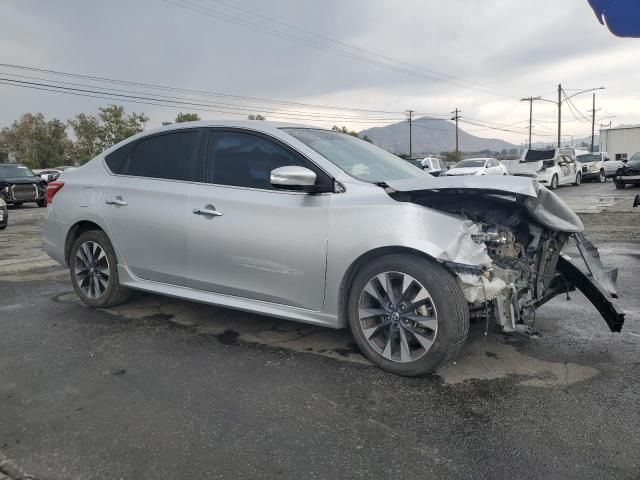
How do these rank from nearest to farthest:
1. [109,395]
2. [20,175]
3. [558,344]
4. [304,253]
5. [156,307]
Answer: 1. [109,395]
2. [304,253]
3. [558,344]
4. [156,307]
5. [20,175]

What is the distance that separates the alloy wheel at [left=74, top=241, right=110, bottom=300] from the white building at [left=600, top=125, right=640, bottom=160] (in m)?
43.2

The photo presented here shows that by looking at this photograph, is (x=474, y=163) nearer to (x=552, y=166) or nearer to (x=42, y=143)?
(x=552, y=166)

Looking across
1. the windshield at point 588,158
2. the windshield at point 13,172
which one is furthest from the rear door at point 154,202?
the windshield at point 588,158

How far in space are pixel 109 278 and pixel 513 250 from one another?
344 centimetres

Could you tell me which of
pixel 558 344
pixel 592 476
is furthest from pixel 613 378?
pixel 592 476

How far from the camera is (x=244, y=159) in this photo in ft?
13.1

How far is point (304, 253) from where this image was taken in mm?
3568

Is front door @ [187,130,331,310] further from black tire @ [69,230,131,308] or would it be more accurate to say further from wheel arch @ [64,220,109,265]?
wheel arch @ [64,220,109,265]

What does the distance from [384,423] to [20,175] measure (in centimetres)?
2156

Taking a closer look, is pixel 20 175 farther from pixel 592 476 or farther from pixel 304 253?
pixel 592 476

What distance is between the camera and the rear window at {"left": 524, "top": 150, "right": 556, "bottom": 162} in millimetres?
24589

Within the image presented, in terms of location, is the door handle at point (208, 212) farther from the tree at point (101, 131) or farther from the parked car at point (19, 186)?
the tree at point (101, 131)

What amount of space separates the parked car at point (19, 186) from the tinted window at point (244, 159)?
58.6ft

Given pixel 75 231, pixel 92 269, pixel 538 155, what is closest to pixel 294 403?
pixel 92 269
